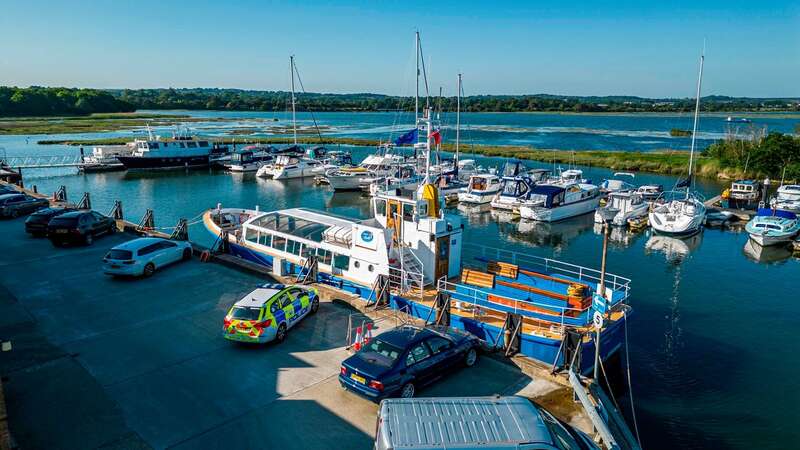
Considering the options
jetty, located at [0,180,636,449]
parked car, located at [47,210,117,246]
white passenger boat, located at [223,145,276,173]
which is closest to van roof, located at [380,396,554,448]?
jetty, located at [0,180,636,449]

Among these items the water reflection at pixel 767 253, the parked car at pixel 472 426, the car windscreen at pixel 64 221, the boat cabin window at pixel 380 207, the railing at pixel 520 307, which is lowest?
the water reflection at pixel 767 253

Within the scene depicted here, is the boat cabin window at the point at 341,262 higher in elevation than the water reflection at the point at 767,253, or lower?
higher

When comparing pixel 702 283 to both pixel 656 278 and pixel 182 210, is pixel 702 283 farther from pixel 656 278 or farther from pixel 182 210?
pixel 182 210

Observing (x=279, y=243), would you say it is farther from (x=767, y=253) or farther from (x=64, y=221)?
(x=767, y=253)

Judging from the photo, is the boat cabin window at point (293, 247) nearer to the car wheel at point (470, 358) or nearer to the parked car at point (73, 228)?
the car wheel at point (470, 358)

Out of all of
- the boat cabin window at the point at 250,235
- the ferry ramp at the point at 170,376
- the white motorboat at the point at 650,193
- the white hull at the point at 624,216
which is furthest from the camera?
the white motorboat at the point at 650,193

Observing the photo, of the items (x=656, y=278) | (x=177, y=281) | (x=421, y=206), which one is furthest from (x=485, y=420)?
(x=656, y=278)

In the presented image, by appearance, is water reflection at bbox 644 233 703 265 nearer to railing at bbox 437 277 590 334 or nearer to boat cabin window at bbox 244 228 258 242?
railing at bbox 437 277 590 334

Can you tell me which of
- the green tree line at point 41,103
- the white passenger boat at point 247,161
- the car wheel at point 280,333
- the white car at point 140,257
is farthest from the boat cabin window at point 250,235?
the green tree line at point 41,103
